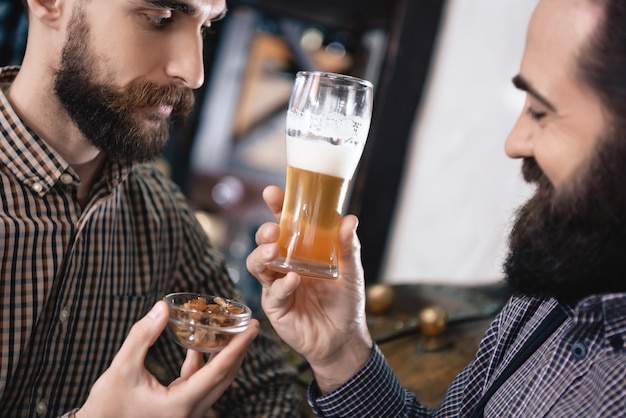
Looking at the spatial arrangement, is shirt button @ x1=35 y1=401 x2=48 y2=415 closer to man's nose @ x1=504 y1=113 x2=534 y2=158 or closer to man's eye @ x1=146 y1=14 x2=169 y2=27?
man's eye @ x1=146 y1=14 x2=169 y2=27

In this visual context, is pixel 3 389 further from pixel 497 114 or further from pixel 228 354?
pixel 497 114

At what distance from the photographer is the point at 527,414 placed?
1434mm

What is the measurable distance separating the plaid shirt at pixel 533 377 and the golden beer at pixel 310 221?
34cm

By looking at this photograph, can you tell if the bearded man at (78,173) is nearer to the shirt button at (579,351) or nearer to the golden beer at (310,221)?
the golden beer at (310,221)

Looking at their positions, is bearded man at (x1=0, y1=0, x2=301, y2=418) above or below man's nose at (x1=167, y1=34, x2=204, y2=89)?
below

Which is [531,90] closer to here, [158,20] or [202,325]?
[202,325]

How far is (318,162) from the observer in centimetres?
156

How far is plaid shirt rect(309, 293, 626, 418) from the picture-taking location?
132 cm

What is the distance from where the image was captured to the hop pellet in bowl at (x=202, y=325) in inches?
55.9

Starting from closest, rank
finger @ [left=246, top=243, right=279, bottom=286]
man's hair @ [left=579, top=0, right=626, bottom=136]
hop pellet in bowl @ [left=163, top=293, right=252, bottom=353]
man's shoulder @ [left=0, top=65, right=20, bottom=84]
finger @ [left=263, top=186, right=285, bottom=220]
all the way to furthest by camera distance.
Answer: man's hair @ [left=579, top=0, right=626, bottom=136], hop pellet in bowl @ [left=163, top=293, right=252, bottom=353], finger @ [left=246, top=243, right=279, bottom=286], finger @ [left=263, top=186, right=285, bottom=220], man's shoulder @ [left=0, top=65, right=20, bottom=84]

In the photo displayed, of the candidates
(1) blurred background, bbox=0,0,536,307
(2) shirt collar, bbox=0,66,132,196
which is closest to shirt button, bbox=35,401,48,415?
(2) shirt collar, bbox=0,66,132,196

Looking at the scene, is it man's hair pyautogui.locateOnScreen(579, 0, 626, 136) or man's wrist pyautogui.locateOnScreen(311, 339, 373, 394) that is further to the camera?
Result: man's wrist pyautogui.locateOnScreen(311, 339, 373, 394)

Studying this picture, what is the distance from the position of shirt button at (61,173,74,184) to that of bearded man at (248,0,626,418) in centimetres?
60

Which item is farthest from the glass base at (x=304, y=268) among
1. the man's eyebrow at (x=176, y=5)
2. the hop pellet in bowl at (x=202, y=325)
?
the man's eyebrow at (x=176, y=5)
